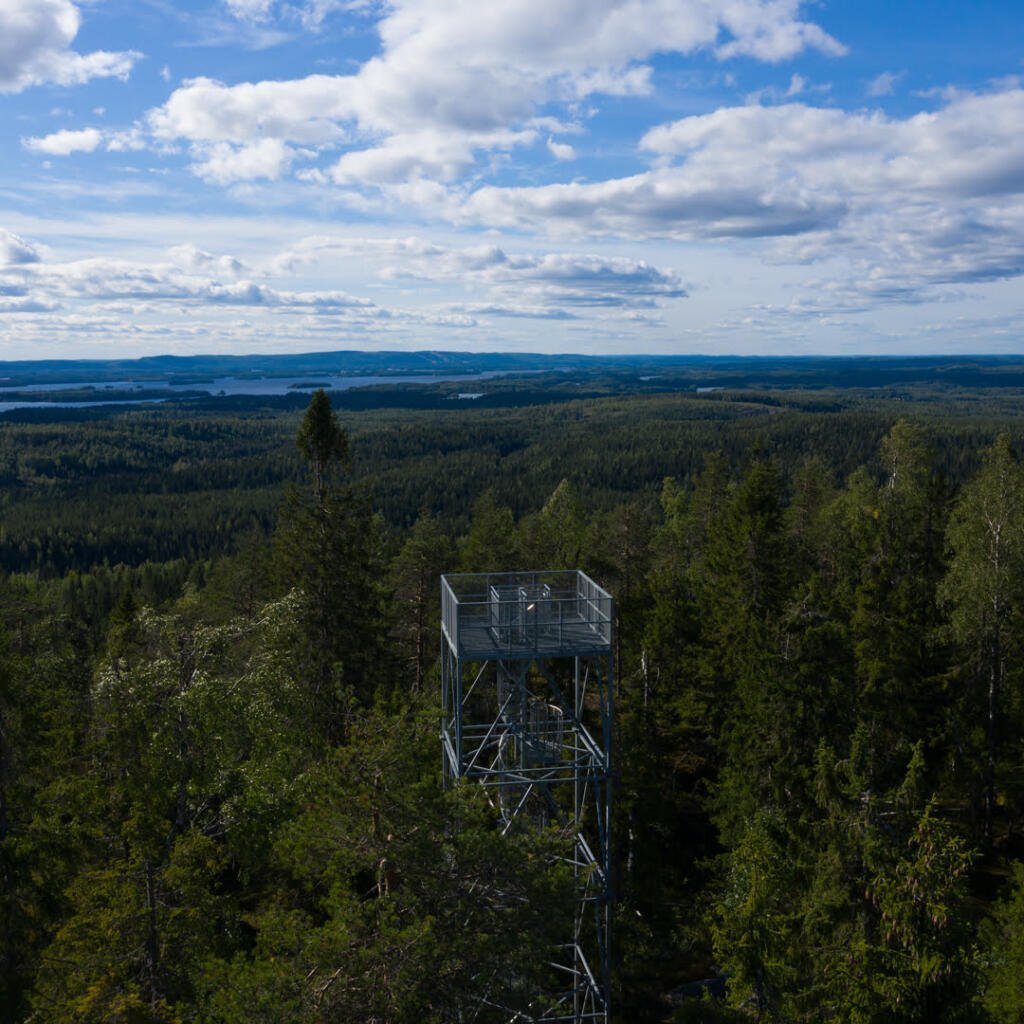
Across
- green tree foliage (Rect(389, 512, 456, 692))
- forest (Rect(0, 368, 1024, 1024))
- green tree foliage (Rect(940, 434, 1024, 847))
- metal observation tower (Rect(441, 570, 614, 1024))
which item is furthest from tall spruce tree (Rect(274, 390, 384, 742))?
green tree foliage (Rect(940, 434, 1024, 847))

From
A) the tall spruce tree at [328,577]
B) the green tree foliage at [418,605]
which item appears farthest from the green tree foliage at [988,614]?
the tall spruce tree at [328,577]

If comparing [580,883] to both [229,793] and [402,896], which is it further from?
[229,793]

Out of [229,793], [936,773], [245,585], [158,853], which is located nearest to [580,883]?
[158,853]

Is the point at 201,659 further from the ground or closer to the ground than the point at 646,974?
further from the ground

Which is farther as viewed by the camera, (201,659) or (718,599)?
(718,599)

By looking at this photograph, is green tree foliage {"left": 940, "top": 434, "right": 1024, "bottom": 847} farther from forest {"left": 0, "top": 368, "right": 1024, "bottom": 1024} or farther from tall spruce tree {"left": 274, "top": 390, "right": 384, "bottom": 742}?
tall spruce tree {"left": 274, "top": 390, "right": 384, "bottom": 742}

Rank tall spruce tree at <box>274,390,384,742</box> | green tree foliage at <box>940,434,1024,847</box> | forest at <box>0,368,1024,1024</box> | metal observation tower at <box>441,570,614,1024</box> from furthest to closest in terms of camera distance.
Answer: tall spruce tree at <box>274,390,384,742</box> < green tree foliage at <box>940,434,1024,847</box> < metal observation tower at <box>441,570,614,1024</box> < forest at <box>0,368,1024,1024</box>

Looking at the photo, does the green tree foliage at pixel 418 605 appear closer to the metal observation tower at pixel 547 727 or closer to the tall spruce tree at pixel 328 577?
the tall spruce tree at pixel 328 577

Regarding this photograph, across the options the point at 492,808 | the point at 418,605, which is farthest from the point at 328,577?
the point at 492,808

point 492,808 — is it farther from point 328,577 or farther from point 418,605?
point 418,605
